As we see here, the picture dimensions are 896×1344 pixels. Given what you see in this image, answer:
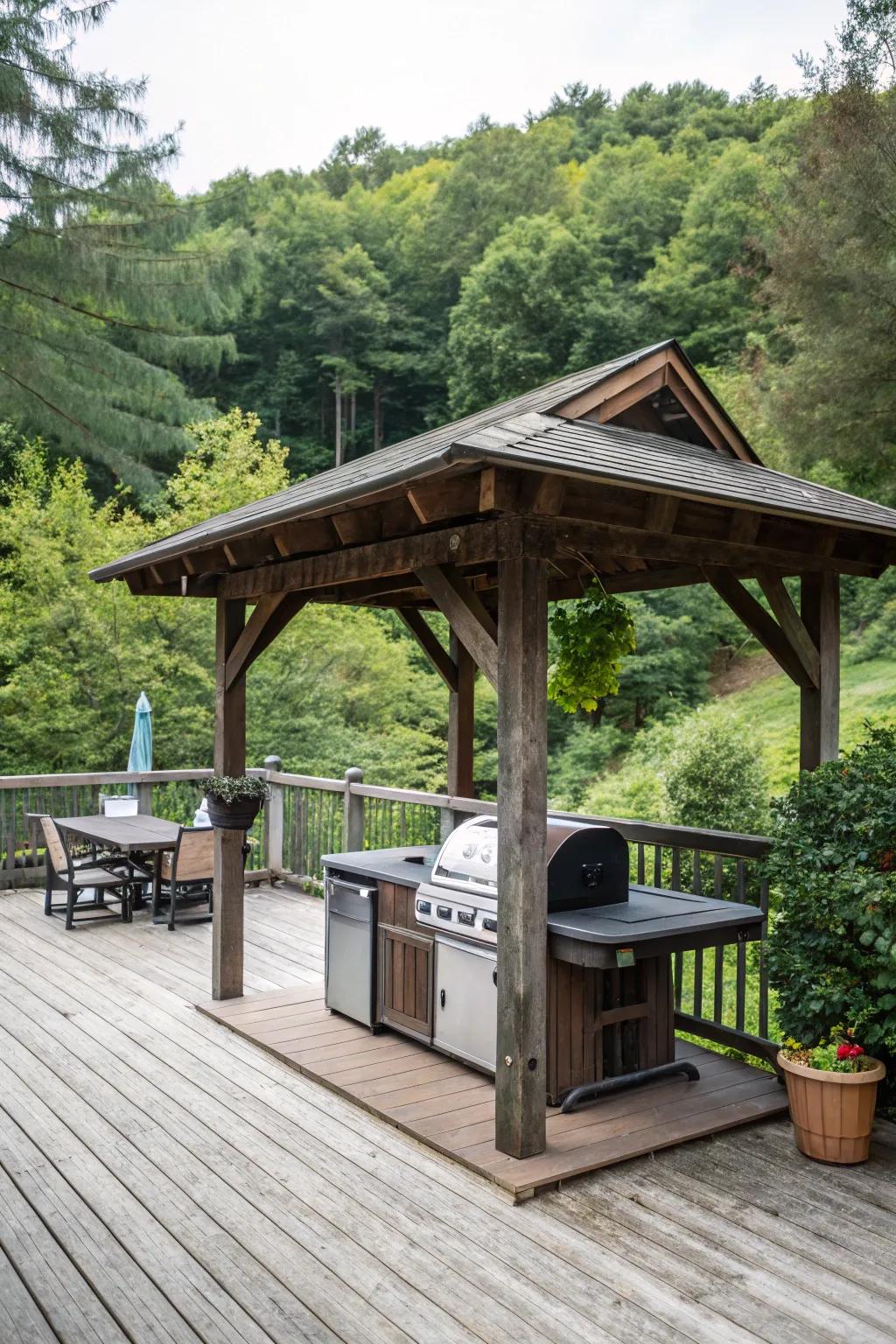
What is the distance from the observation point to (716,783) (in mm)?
9578

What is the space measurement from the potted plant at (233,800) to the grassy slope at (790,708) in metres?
7.83

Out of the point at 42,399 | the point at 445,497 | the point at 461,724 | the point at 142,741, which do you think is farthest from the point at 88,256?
the point at 445,497

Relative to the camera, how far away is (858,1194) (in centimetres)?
329

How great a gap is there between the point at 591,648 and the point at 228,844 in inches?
91.5

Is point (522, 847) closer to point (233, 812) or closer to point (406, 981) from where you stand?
point (406, 981)

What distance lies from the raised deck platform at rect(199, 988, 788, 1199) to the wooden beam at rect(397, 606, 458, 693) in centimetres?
238

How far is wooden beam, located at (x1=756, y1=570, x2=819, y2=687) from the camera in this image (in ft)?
14.4

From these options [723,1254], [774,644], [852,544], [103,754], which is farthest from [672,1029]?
[103,754]

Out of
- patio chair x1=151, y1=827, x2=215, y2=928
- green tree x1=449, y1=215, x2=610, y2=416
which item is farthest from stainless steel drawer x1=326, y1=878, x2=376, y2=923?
green tree x1=449, y1=215, x2=610, y2=416

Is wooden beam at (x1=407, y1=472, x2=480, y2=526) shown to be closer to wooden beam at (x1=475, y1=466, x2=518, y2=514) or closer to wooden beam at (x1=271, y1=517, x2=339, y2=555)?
wooden beam at (x1=475, y1=466, x2=518, y2=514)

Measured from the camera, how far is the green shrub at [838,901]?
3.50m

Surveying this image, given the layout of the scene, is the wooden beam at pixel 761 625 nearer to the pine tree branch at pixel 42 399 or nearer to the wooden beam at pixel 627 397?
the wooden beam at pixel 627 397

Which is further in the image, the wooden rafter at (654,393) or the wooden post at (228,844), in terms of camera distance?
the wooden post at (228,844)

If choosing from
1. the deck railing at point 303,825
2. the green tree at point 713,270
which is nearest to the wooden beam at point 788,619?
the deck railing at point 303,825
